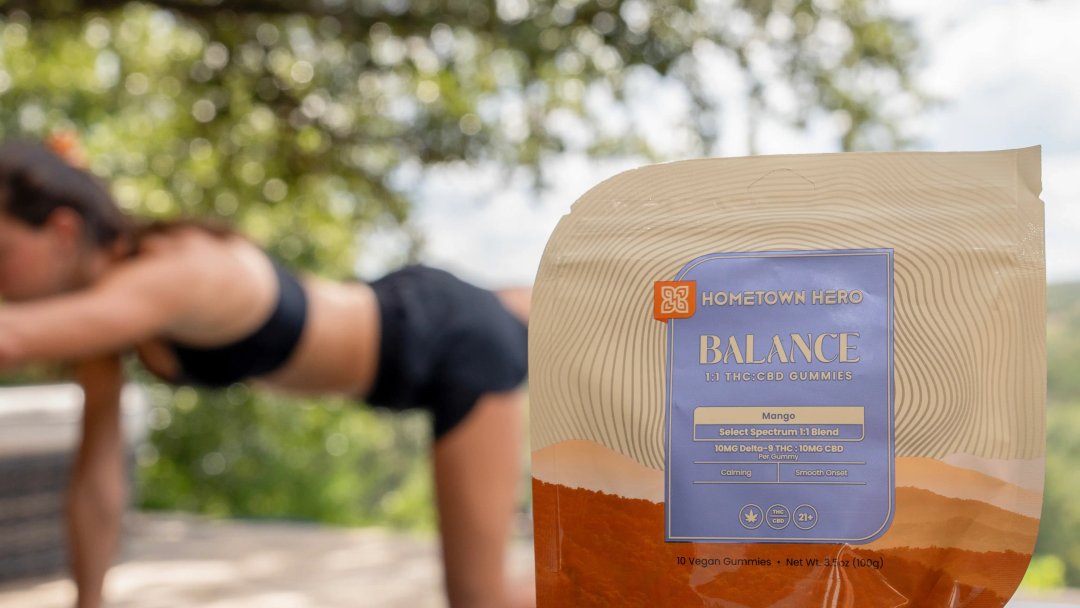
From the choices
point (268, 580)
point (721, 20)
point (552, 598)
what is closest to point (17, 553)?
point (268, 580)

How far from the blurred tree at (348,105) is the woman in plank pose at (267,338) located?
0.96 metres

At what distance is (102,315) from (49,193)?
443mm

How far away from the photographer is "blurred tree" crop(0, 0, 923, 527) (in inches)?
90.5

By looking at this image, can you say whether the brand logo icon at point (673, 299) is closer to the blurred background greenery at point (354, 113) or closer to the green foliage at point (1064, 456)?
the blurred background greenery at point (354, 113)

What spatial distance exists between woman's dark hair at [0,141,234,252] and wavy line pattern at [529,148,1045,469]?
3.50 ft

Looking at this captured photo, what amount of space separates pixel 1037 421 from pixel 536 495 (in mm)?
230

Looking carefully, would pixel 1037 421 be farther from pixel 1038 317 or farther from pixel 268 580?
pixel 268 580

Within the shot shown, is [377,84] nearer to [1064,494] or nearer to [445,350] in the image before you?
[445,350]

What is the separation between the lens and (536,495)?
0.47 meters

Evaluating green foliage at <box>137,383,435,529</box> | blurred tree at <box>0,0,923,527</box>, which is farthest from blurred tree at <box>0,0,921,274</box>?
green foliage at <box>137,383,435,529</box>

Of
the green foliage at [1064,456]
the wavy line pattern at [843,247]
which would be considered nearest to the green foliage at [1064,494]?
the green foliage at [1064,456]

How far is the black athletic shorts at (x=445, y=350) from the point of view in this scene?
4.58 ft

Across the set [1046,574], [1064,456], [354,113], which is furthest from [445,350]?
[1064,456]

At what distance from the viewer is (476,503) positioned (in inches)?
51.1
